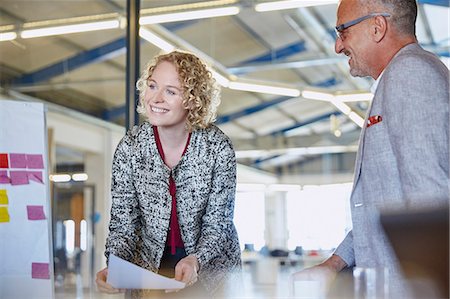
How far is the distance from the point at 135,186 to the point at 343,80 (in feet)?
23.9

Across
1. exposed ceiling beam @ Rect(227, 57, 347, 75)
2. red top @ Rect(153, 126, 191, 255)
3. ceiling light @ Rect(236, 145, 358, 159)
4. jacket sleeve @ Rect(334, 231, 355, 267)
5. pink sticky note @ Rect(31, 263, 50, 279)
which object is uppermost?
exposed ceiling beam @ Rect(227, 57, 347, 75)

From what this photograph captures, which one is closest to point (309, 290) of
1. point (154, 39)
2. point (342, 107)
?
point (154, 39)

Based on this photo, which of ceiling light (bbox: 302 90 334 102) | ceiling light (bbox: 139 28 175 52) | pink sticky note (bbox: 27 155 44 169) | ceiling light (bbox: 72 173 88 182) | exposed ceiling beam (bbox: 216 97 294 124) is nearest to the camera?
pink sticky note (bbox: 27 155 44 169)

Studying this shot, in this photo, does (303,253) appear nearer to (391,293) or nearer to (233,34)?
(233,34)

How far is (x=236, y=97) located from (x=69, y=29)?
2.49m

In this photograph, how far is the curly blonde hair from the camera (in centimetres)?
241

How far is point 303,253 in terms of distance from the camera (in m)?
11.0

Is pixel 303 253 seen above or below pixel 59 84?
below

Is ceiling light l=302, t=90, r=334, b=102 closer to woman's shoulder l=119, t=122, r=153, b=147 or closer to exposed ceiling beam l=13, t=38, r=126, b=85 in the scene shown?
exposed ceiling beam l=13, t=38, r=126, b=85

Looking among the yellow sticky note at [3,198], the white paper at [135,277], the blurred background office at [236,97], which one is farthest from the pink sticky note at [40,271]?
the white paper at [135,277]

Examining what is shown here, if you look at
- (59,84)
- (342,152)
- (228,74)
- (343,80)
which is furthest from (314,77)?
(59,84)

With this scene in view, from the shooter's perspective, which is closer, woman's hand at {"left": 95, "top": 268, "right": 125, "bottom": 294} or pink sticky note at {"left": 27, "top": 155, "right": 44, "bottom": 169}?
woman's hand at {"left": 95, "top": 268, "right": 125, "bottom": 294}

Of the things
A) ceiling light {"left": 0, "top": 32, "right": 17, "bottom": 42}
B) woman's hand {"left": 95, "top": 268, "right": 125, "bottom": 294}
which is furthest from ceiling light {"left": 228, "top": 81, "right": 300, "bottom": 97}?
woman's hand {"left": 95, "top": 268, "right": 125, "bottom": 294}

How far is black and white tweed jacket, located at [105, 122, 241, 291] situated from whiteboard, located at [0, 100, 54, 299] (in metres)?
0.77
